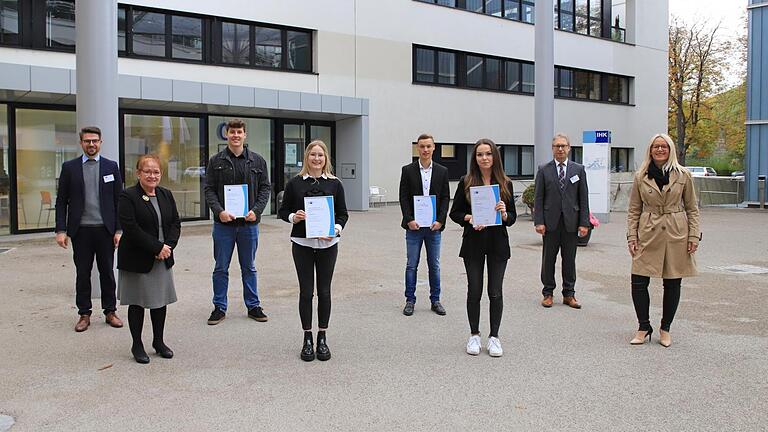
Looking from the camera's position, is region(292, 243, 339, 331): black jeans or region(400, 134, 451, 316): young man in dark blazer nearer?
region(292, 243, 339, 331): black jeans

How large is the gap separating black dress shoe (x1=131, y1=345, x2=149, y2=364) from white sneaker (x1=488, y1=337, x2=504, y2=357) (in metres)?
2.76

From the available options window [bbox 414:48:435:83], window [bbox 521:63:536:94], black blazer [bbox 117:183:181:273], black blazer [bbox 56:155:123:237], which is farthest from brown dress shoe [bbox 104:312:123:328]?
window [bbox 521:63:536:94]

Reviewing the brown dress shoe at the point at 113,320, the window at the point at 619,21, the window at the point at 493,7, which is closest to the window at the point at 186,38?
the window at the point at 493,7

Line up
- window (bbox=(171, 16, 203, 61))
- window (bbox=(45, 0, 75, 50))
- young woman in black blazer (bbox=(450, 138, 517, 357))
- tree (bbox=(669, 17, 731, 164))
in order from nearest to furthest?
young woman in black blazer (bbox=(450, 138, 517, 357))
window (bbox=(45, 0, 75, 50))
window (bbox=(171, 16, 203, 61))
tree (bbox=(669, 17, 731, 164))

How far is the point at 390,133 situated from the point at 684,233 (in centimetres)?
1745

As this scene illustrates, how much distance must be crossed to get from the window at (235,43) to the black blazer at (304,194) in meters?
14.3

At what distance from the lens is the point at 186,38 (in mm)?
18469

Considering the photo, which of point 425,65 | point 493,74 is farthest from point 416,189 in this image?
point 493,74

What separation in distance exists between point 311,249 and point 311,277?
230mm

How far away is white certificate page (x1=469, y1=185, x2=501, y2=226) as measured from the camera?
5.85 m

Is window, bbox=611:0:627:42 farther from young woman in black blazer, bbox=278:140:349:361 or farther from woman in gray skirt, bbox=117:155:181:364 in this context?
woman in gray skirt, bbox=117:155:181:364

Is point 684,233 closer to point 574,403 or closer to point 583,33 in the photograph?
point 574,403

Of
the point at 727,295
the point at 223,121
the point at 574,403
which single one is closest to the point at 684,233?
the point at 574,403

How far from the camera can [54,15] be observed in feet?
53.0
